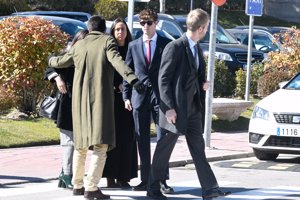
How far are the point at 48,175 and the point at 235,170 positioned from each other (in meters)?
2.73

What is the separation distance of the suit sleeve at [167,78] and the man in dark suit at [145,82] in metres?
0.60

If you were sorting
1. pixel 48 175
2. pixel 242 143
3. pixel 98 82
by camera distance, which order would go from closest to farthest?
1. pixel 98 82
2. pixel 48 175
3. pixel 242 143

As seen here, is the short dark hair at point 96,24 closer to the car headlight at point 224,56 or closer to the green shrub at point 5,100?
the green shrub at point 5,100

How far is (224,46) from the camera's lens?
80.6 ft

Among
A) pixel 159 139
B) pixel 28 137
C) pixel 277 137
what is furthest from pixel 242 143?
pixel 159 139

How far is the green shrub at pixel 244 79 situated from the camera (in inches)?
856

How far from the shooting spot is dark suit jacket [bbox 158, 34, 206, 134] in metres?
9.66

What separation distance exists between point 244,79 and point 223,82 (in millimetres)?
678

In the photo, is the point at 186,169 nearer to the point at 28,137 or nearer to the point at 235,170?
the point at 235,170

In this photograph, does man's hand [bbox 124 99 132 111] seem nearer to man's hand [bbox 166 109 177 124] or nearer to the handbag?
the handbag

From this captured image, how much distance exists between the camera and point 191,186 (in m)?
11.2

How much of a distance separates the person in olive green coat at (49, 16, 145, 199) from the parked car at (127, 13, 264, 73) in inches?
540

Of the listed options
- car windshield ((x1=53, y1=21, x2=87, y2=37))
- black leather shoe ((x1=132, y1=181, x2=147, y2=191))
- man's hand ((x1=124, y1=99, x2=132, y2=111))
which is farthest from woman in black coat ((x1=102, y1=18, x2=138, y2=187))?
car windshield ((x1=53, y1=21, x2=87, y2=37))

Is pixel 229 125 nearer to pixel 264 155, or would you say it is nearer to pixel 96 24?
pixel 264 155
